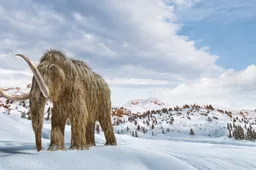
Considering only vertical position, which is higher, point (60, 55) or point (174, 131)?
point (60, 55)

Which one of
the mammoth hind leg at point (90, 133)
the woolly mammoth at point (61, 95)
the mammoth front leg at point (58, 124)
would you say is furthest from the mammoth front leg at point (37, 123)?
the mammoth hind leg at point (90, 133)

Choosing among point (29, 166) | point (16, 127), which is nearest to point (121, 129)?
point (16, 127)

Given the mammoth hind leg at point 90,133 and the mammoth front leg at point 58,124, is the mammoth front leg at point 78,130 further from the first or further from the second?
the mammoth hind leg at point 90,133

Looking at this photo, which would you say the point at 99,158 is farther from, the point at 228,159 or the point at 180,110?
the point at 180,110

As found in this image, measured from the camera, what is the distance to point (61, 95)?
185 inches

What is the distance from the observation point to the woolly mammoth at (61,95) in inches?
163

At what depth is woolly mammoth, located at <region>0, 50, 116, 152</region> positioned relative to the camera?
415cm

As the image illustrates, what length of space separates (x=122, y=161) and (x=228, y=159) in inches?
91.2

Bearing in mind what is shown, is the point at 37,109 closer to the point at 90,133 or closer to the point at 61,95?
the point at 61,95

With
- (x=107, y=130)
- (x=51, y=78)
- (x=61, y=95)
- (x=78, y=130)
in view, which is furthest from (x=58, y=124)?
(x=107, y=130)

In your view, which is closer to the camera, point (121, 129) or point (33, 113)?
point (33, 113)

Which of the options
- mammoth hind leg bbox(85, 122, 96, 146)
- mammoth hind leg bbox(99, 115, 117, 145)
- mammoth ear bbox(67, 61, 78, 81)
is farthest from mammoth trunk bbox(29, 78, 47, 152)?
mammoth hind leg bbox(99, 115, 117, 145)

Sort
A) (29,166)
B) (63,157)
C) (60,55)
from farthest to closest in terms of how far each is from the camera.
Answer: (60,55), (63,157), (29,166)

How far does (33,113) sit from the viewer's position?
13.6 ft
